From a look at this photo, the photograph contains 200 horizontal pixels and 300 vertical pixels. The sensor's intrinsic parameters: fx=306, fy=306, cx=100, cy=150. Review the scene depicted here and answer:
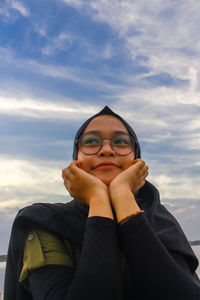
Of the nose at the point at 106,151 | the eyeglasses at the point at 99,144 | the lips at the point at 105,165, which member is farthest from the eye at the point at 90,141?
the lips at the point at 105,165

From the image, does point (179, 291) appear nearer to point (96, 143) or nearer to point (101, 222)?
point (101, 222)

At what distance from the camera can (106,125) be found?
3.28 meters

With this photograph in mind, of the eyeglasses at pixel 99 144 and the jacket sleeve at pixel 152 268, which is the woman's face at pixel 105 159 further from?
the jacket sleeve at pixel 152 268

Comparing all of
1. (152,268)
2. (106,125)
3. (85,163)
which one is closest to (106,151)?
(85,163)

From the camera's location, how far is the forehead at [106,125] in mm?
3254

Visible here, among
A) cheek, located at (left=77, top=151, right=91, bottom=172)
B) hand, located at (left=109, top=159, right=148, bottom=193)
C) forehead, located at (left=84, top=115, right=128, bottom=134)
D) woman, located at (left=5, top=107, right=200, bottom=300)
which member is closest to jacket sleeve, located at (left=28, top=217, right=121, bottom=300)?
woman, located at (left=5, top=107, right=200, bottom=300)

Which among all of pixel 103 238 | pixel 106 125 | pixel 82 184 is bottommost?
pixel 103 238

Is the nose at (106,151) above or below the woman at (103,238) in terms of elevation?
above

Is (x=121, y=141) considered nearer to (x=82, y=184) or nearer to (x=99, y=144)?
(x=99, y=144)

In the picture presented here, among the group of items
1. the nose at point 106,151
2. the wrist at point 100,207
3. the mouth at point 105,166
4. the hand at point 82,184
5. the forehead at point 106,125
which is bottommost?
the wrist at point 100,207

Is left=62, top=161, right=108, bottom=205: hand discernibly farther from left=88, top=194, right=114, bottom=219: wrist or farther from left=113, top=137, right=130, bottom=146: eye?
left=113, top=137, right=130, bottom=146: eye

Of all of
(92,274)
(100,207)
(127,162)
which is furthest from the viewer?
(127,162)

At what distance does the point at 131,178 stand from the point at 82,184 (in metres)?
0.47

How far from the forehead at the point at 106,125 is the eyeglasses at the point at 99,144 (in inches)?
3.5
